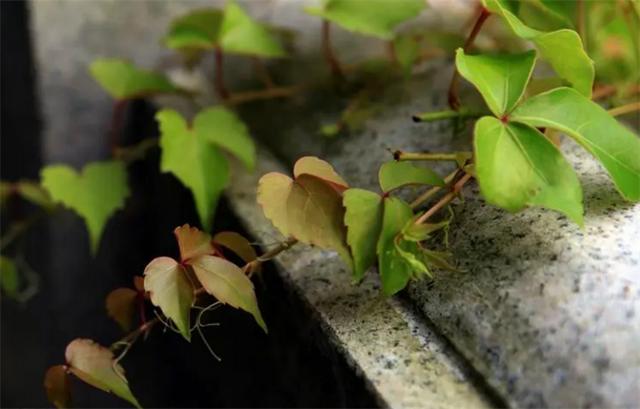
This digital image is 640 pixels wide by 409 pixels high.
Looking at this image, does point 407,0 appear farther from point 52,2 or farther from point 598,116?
point 52,2

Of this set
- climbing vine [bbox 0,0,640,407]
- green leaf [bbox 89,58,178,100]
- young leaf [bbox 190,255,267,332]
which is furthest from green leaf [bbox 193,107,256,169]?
young leaf [bbox 190,255,267,332]

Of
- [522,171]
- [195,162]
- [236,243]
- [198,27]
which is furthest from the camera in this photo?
[198,27]

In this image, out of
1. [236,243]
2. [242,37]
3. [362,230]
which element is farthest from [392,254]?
[242,37]

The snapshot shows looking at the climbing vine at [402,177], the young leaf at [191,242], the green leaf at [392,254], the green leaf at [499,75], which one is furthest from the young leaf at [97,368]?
the green leaf at [499,75]

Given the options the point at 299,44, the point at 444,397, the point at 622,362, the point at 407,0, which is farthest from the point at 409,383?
the point at 299,44

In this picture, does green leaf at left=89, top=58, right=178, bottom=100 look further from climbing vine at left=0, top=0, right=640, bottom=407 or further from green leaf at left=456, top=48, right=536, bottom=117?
green leaf at left=456, top=48, right=536, bottom=117

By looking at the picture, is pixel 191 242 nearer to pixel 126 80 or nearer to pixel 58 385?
pixel 58 385

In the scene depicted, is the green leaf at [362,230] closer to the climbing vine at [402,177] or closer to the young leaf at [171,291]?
the climbing vine at [402,177]

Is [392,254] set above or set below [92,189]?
above
